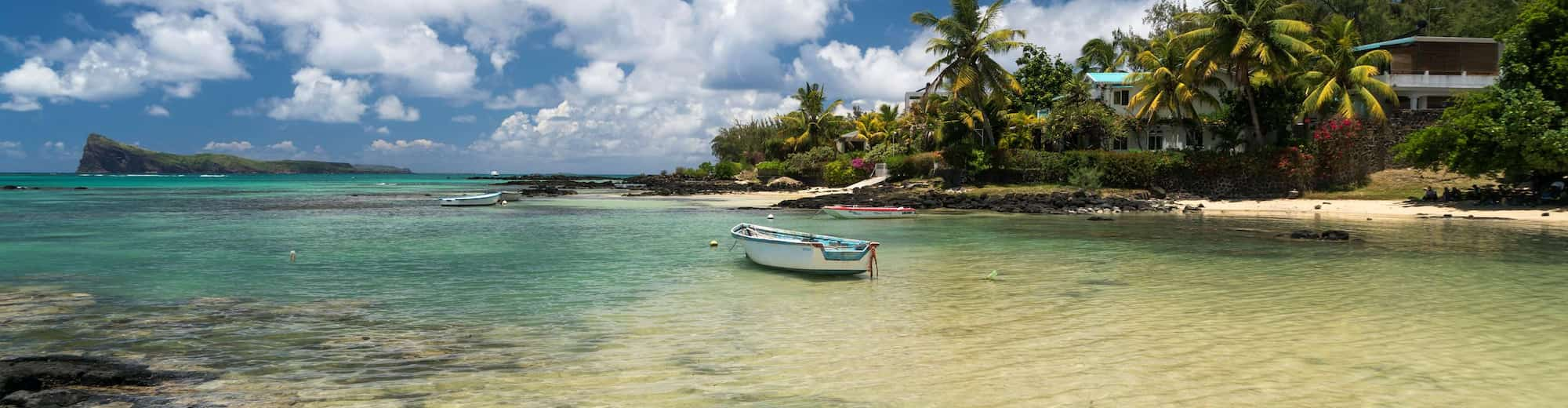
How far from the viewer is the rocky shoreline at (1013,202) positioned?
39188 millimetres

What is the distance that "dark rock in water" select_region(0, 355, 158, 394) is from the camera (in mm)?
8180

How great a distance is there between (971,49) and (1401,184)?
2140 centimetres

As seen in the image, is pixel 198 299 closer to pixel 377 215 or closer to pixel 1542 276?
pixel 1542 276

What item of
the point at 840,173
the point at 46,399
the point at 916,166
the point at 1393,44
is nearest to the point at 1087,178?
the point at 916,166

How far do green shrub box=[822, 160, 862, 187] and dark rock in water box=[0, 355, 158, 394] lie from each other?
55.4 m

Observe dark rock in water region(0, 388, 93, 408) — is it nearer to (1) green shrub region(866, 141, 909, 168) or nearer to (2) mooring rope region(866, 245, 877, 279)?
(2) mooring rope region(866, 245, 877, 279)

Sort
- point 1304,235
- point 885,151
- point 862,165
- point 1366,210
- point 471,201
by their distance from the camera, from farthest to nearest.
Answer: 1. point 885,151
2. point 862,165
3. point 471,201
4. point 1366,210
5. point 1304,235

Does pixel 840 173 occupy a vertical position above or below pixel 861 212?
above

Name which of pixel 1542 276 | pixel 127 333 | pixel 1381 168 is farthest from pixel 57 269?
pixel 1381 168

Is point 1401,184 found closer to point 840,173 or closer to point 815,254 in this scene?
point 840,173

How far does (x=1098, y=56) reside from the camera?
70.2 meters

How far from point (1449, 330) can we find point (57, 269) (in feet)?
81.3

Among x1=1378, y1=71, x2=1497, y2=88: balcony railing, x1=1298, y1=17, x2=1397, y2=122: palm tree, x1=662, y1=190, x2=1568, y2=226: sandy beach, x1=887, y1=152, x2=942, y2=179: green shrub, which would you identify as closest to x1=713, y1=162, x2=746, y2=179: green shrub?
x1=887, y1=152, x2=942, y2=179: green shrub

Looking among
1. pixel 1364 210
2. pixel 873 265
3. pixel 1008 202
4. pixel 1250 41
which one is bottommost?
pixel 873 265
